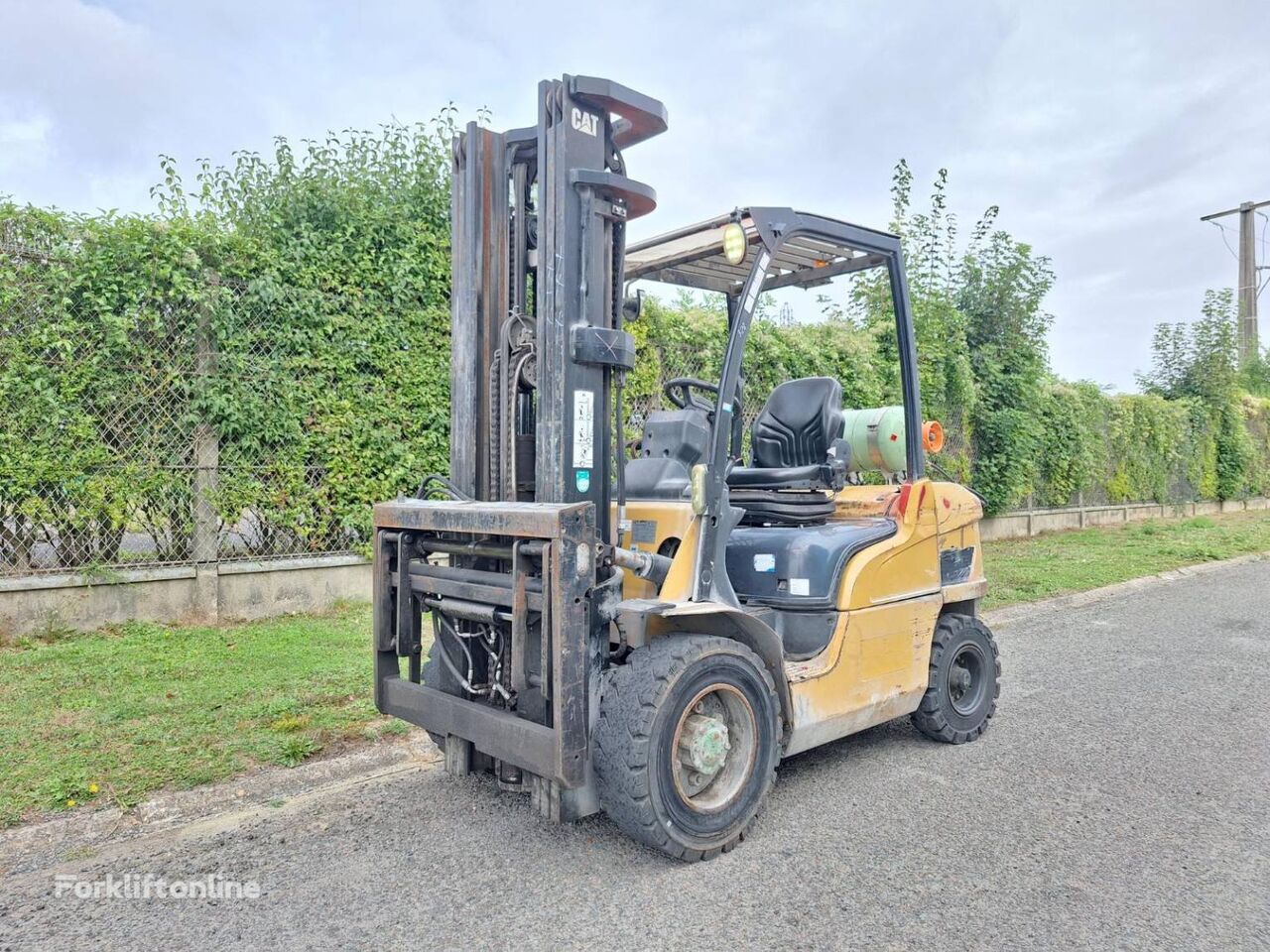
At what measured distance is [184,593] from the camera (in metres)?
6.73

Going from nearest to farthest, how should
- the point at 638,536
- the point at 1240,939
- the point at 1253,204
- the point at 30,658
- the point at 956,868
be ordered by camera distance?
the point at 1240,939
the point at 956,868
the point at 638,536
the point at 30,658
the point at 1253,204

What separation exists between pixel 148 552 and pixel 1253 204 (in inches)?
1312

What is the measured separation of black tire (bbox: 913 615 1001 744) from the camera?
189 inches

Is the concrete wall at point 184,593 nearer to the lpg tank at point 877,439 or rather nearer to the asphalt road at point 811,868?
the asphalt road at point 811,868

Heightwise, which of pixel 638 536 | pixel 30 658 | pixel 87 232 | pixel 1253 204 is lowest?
pixel 30 658

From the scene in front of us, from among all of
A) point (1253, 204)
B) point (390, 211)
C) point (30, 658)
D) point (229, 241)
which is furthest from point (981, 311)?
point (1253, 204)

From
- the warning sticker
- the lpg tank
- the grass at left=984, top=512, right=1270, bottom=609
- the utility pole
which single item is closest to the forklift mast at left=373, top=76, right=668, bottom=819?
the warning sticker

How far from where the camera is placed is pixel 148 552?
6.67 m

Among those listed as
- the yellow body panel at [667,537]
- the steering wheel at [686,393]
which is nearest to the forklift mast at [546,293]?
the yellow body panel at [667,537]

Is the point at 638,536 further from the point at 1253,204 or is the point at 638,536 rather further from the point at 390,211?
the point at 1253,204

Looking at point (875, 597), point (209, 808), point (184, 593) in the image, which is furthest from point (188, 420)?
point (875, 597)

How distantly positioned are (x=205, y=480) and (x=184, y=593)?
89cm

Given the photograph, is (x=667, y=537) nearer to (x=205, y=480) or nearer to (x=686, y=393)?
(x=686, y=393)

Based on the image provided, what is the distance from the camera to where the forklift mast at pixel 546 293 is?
355cm
